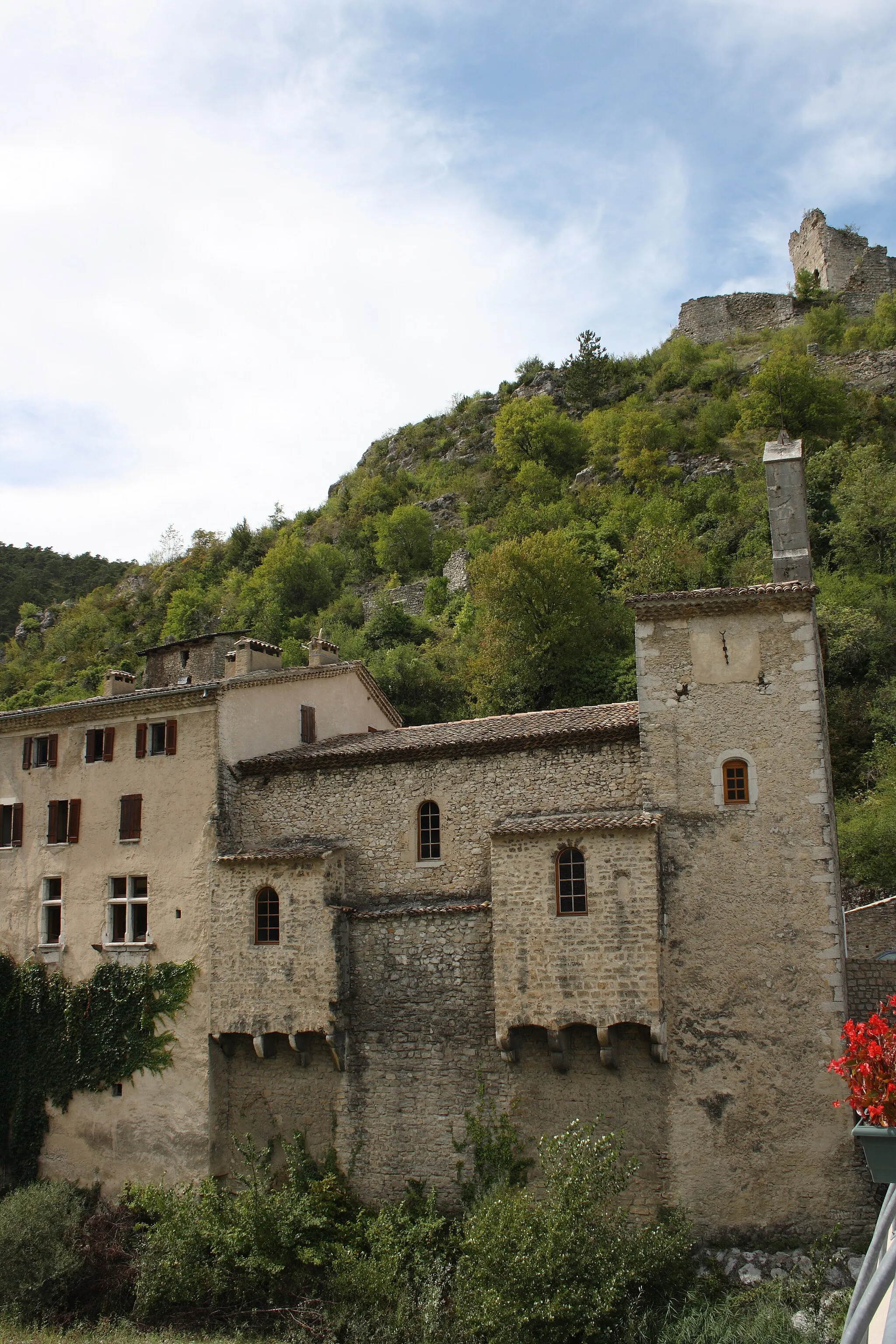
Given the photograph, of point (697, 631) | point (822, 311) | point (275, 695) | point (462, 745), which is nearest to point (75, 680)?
point (275, 695)

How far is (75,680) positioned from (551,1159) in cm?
5145

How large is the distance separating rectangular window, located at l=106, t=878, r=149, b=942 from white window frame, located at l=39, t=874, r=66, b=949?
1507 millimetres

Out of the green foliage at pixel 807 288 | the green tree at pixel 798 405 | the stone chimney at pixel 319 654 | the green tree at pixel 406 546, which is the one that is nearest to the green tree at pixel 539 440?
the green tree at pixel 406 546

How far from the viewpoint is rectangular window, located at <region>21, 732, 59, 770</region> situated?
26.4 metres

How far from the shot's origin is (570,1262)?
671 inches

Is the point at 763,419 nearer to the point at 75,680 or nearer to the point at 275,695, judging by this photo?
the point at 275,695

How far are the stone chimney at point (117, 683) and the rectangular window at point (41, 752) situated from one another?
74.5 inches

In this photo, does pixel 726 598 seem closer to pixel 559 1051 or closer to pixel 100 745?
pixel 559 1051

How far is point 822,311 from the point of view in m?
72.6

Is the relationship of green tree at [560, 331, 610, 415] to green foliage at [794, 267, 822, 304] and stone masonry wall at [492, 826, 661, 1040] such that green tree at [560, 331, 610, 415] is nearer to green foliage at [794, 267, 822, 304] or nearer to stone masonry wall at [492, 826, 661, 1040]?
green foliage at [794, 267, 822, 304]

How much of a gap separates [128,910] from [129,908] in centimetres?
5

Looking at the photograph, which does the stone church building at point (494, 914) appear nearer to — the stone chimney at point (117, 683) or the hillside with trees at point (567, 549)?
the stone chimney at point (117, 683)

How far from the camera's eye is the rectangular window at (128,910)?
79.6 feet

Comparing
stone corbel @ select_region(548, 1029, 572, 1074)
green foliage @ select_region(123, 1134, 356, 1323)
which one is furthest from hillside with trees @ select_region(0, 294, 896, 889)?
green foliage @ select_region(123, 1134, 356, 1323)
